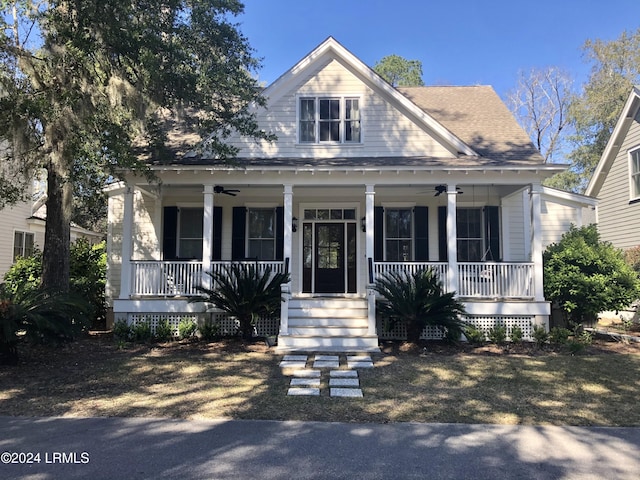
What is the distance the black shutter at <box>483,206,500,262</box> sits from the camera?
11.3 m

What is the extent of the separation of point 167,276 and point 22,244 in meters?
10.4

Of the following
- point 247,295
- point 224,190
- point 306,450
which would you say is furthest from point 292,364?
point 224,190

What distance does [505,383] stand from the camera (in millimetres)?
6422

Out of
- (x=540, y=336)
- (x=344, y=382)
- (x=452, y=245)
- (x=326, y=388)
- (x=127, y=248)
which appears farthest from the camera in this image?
(x=127, y=248)

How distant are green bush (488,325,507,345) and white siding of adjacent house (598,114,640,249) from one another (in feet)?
23.2

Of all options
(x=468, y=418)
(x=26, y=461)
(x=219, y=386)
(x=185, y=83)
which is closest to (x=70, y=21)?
(x=185, y=83)

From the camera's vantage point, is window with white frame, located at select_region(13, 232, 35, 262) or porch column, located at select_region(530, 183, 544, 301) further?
window with white frame, located at select_region(13, 232, 35, 262)

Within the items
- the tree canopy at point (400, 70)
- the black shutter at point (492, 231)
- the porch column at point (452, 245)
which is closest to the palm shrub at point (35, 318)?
the porch column at point (452, 245)

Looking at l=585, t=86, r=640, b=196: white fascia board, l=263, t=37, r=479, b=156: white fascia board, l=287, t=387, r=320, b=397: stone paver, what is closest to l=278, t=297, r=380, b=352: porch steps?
l=287, t=387, r=320, b=397: stone paver

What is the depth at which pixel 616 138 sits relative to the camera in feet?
46.8

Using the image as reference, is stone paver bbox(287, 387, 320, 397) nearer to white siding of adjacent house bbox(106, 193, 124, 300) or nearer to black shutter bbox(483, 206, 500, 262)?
black shutter bbox(483, 206, 500, 262)

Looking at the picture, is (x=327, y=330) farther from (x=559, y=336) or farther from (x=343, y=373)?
(x=559, y=336)

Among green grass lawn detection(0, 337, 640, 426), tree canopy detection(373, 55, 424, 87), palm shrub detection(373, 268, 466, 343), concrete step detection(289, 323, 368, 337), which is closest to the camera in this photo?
green grass lawn detection(0, 337, 640, 426)

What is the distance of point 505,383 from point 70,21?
29.4 feet
